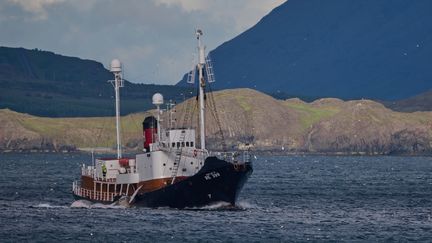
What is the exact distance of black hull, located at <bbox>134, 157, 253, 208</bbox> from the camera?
375 feet

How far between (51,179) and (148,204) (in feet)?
263

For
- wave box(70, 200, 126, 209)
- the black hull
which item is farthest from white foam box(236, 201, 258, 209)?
wave box(70, 200, 126, 209)

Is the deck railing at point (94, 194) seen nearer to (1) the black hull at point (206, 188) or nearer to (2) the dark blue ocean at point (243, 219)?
(2) the dark blue ocean at point (243, 219)

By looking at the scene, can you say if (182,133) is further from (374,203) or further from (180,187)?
(374,203)

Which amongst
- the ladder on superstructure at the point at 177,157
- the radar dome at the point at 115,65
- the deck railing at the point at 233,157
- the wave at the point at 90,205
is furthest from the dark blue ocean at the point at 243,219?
the radar dome at the point at 115,65

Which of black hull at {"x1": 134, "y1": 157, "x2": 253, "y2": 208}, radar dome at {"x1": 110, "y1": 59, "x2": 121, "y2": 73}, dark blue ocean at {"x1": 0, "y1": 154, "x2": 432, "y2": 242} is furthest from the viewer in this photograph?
radar dome at {"x1": 110, "y1": 59, "x2": 121, "y2": 73}

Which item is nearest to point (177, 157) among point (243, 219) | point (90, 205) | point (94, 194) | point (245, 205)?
A: point (243, 219)

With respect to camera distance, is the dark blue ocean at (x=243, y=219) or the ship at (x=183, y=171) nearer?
the dark blue ocean at (x=243, y=219)

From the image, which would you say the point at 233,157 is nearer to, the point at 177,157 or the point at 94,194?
the point at 177,157

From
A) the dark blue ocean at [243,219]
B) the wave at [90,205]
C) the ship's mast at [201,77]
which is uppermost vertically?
the ship's mast at [201,77]

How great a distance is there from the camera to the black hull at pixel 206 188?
375 feet

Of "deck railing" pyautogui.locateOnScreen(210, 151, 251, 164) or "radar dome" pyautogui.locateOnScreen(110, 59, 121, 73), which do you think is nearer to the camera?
"deck railing" pyautogui.locateOnScreen(210, 151, 251, 164)

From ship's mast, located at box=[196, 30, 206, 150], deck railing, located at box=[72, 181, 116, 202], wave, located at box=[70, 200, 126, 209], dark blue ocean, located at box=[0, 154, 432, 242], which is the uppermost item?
ship's mast, located at box=[196, 30, 206, 150]

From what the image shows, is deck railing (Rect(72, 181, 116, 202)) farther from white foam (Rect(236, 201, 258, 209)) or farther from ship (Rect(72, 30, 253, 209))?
white foam (Rect(236, 201, 258, 209))
